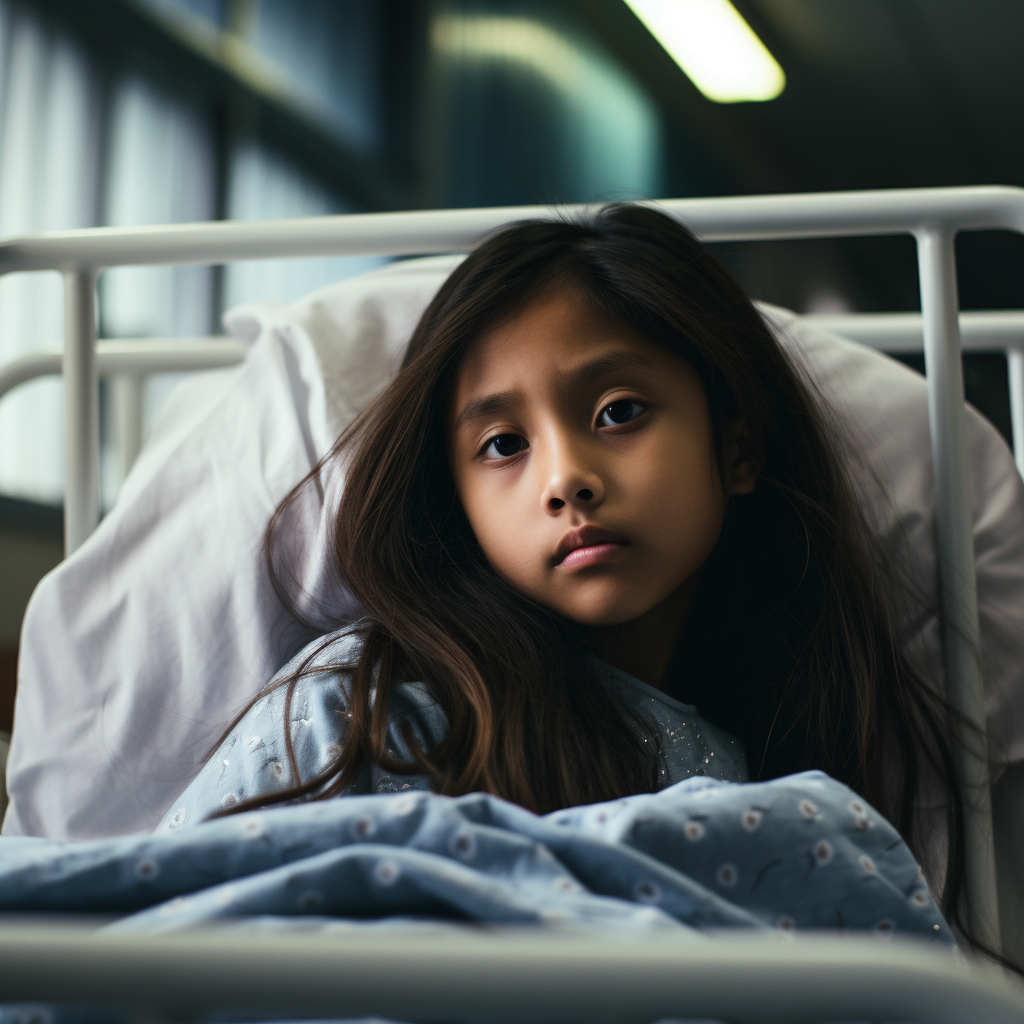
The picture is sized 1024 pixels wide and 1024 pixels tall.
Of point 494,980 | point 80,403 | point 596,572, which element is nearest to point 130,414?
point 80,403

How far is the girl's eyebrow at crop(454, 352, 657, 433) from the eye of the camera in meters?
0.68

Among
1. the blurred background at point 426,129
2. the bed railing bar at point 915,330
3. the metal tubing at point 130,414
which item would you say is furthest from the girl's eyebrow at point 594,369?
the blurred background at point 426,129

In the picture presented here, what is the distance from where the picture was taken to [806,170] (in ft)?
12.8

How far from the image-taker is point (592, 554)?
644 millimetres

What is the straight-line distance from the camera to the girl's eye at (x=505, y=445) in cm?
70

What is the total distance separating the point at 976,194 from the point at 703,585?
13.5 inches

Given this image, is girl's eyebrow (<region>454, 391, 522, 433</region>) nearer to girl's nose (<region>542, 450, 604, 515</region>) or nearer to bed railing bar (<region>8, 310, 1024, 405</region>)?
girl's nose (<region>542, 450, 604, 515</region>)

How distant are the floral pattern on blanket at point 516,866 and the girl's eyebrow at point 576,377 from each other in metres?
0.29

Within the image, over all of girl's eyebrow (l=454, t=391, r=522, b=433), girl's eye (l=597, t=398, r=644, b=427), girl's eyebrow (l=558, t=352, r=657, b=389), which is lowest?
girl's eye (l=597, t=398, r=644, b=427)

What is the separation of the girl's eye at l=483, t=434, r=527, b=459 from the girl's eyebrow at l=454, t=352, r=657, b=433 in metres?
0.02

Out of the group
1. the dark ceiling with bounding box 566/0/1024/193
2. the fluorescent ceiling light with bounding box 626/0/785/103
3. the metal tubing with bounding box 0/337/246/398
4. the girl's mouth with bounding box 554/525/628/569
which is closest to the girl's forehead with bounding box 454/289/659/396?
the girl's mouth with bounding box 554/525/628/569

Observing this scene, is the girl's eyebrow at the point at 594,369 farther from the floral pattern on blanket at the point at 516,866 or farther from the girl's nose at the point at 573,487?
the floral pattern on blanket at the point at 516,866

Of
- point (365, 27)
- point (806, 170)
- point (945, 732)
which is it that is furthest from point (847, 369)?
point (806, 170)

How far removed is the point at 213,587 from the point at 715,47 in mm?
3029
